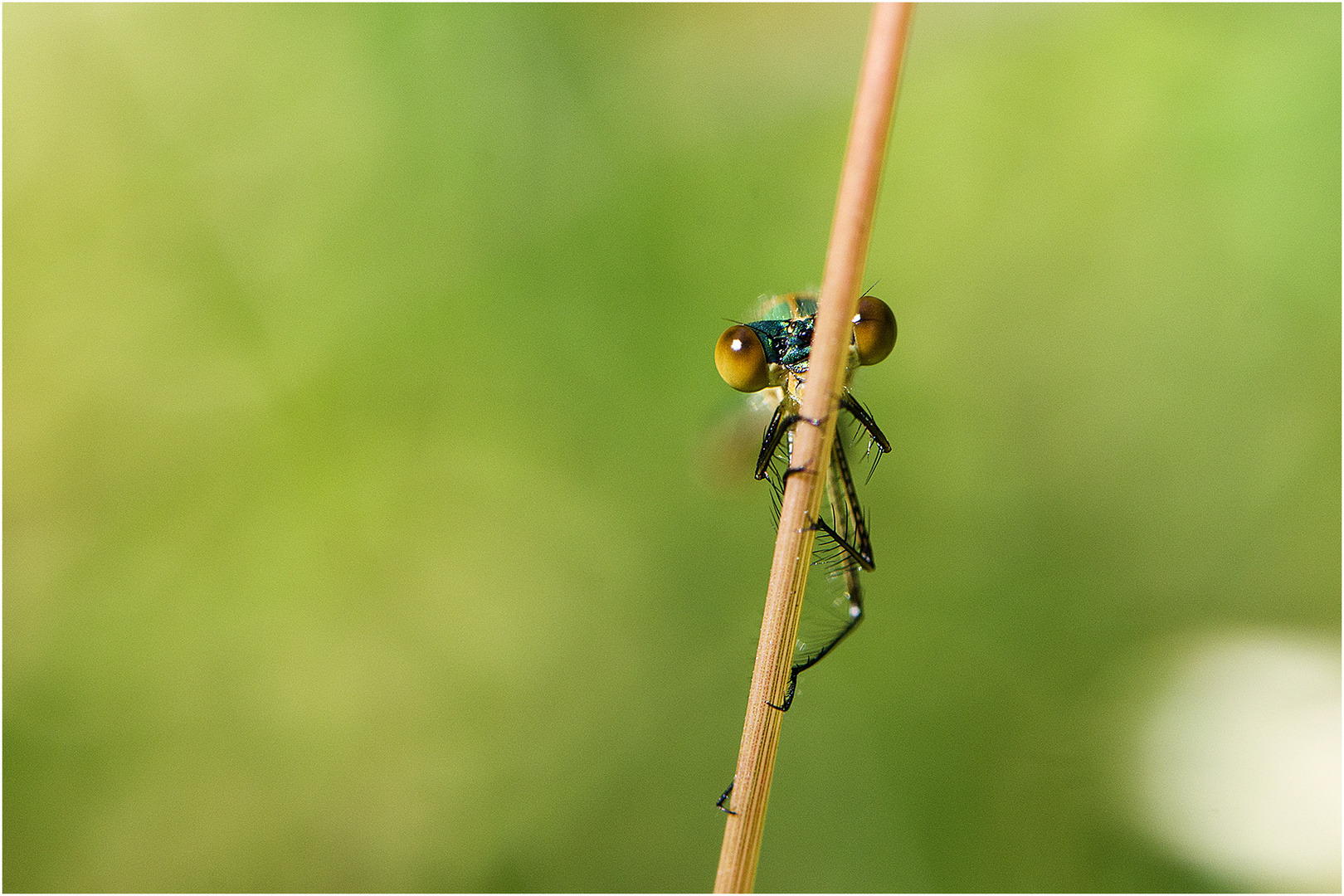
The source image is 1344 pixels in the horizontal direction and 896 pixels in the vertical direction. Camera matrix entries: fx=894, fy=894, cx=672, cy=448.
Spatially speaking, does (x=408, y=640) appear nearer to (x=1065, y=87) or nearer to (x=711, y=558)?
(x=711, y=558)

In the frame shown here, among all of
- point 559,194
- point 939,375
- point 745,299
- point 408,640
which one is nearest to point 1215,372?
point 939,375

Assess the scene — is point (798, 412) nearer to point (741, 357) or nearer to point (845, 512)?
point (741, 357)

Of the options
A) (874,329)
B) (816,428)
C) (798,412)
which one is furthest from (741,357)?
(816,428)

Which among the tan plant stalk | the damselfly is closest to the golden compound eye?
the damselfly

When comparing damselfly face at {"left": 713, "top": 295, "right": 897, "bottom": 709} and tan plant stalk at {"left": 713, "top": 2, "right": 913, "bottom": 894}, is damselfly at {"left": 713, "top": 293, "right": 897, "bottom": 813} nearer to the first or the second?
damselfly face at {"left": 713, "top": 295, "right": 897, "bottom": 709}

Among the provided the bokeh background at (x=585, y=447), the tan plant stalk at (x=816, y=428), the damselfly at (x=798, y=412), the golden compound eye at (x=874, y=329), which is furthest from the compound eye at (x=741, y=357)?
the bokeh background at (x=585, y=447)

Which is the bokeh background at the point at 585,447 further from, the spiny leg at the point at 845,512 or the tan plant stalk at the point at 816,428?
the tan plant stalk at the point at 816,428
